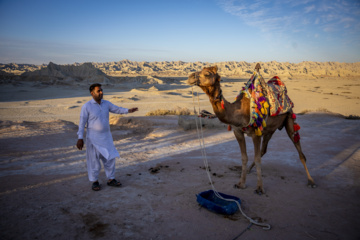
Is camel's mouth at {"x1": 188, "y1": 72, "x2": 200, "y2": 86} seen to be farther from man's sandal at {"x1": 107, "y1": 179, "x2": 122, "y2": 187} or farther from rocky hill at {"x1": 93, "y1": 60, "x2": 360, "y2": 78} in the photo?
rocky hill at {"x1": 93, "y1": 60, "x2": 360, "y2": 78}

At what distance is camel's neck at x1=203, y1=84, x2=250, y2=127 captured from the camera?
3.78m

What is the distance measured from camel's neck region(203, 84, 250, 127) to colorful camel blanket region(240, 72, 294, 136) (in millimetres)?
108

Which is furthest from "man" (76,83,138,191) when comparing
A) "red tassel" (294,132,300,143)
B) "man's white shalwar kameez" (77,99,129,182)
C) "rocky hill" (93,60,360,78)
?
"rocky hill" (93,60,360,78)

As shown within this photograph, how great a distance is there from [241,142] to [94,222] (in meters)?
3.04

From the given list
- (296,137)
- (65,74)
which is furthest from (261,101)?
(65,74)

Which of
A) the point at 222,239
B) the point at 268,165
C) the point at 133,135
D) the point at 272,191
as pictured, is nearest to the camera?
the point at 222,239

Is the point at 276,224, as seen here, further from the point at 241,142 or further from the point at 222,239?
the point at 241,142

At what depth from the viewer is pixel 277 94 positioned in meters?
4.78

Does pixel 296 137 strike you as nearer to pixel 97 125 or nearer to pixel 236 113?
pixel 236 113

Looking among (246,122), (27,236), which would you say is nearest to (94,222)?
(27,236)

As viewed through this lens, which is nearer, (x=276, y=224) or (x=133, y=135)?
(x=276, y=224)

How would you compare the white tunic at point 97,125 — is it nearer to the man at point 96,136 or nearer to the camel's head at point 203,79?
the man at point 96,136

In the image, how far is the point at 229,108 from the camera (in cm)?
408

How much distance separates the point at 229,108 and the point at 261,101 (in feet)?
2.34
